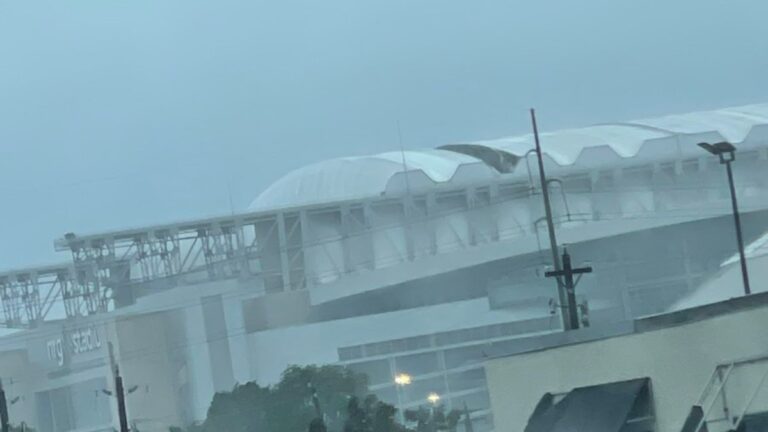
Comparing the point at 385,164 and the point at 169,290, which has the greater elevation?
the point at 385,164

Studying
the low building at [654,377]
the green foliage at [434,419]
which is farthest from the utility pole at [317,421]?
the low building at [654,377]

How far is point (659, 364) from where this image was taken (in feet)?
24.2

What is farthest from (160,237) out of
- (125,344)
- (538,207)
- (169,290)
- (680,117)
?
(680,117)

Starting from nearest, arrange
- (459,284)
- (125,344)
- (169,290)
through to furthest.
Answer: (125,344)
(169,290)
(459,284)

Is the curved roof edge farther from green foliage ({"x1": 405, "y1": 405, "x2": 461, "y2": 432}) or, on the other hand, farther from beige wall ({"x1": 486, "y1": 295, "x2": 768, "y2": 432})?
beige wall ({"x1": 486, "y1": 295, "x2": 768, "y2": 432})

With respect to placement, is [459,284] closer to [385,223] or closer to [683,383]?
[385,223]

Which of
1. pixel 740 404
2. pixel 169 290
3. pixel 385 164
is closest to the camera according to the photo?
pixel 740 404

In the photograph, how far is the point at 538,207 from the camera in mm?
32594

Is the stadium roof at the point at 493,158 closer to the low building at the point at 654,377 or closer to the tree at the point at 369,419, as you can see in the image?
the tree at the point at 369,419

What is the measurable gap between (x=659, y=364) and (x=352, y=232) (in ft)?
82.2

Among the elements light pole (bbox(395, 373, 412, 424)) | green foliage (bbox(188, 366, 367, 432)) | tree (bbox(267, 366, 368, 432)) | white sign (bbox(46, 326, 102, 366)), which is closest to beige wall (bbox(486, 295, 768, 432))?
green foliage (bbox(188, 366, 367, 432))

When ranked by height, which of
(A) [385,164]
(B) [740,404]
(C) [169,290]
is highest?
(A) [385,164]

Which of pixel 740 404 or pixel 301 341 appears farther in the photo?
pixel 301 341

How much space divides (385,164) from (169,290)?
6.91 metres
